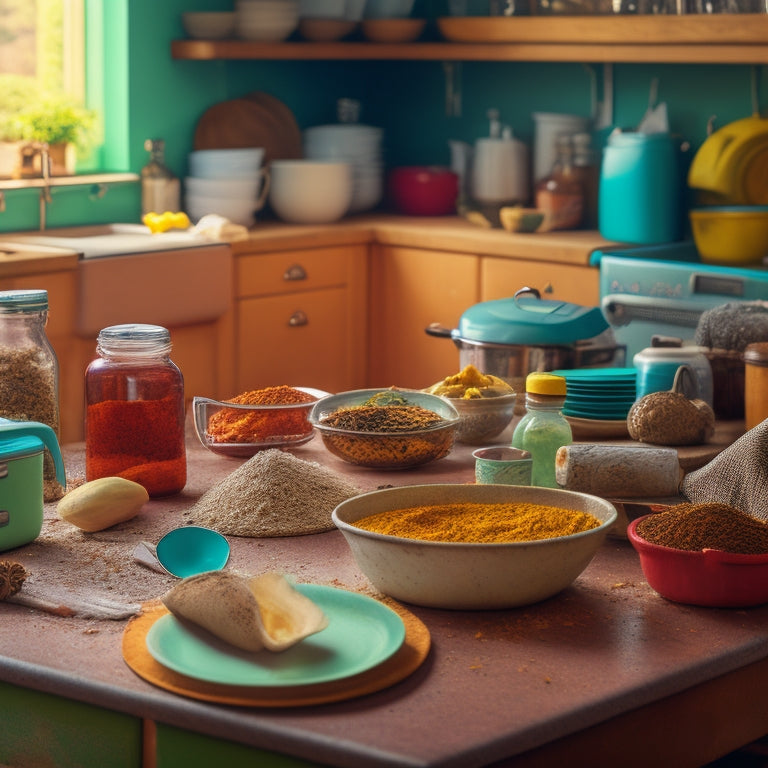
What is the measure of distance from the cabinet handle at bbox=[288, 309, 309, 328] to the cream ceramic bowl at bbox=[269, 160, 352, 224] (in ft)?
1.37

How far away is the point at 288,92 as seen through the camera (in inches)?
196

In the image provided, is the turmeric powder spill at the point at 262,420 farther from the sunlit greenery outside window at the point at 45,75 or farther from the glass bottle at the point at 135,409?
the sunlit greenery outside window at the point at 45,75

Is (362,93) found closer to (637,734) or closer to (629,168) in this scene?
(629,168)

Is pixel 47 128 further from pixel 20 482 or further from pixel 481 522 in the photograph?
pixel 481 522

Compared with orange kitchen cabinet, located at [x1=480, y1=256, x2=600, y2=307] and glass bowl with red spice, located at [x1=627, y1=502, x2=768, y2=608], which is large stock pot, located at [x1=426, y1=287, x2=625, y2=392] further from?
orange kitchen cabinet, located at [x1=480, y1=256, x2=600, y2=307]

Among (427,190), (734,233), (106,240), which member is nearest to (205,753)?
(734,233)

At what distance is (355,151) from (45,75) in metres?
1.12

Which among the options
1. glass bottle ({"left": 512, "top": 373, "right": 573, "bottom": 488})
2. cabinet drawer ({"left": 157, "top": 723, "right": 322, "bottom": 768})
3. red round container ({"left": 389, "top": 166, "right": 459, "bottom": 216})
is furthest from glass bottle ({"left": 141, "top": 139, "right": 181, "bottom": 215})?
cabinet drawer ({"left": 157, "top": 723, "right": 322, "bottom": 768})

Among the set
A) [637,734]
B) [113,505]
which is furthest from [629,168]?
[637,734]

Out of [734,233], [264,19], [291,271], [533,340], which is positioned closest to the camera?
[533,340]

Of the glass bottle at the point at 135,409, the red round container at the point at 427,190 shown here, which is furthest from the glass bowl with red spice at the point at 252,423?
the red round container at the point at 427,190

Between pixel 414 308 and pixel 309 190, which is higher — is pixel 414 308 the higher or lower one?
the lower one

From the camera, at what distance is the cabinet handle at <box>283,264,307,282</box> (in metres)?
4.30

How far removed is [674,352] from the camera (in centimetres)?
→ 193
